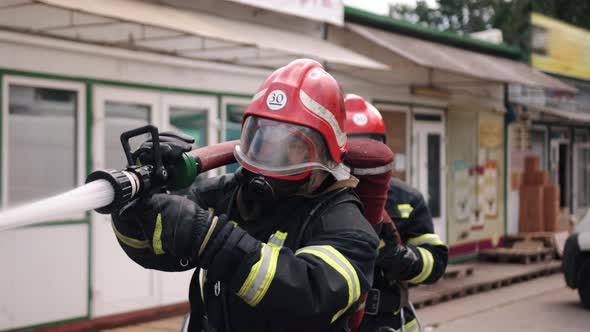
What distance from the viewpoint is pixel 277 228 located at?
2.25 metres

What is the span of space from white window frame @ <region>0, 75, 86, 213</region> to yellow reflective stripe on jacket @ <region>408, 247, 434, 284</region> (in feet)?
11.4

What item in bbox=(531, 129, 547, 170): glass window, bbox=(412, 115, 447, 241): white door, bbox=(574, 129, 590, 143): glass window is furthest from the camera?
bbox=(574, 129, 590, 143): glass window

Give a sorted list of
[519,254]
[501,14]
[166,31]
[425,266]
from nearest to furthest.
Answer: [425,266] < [166,31] < [519,254] < [501,14]

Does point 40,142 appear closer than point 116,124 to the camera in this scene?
Yes

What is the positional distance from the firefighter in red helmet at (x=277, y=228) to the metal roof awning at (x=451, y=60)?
732cm

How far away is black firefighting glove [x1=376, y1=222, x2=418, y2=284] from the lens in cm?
329

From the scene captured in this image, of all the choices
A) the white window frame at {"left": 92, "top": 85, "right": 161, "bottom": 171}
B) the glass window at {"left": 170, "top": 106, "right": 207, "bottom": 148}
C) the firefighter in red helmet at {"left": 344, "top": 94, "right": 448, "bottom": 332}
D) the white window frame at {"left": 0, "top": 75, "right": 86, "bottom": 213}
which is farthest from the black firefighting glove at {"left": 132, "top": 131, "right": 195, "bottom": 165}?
the glass window at {"left": 170, "top": 106, "right": 207, "bottom": 148}

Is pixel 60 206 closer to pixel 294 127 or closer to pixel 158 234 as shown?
pixel 158 234

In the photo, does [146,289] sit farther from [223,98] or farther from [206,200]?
[206,200]

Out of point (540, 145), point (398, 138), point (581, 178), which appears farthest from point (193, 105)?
point (581, 178)

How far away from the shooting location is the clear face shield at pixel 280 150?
7.00 ft

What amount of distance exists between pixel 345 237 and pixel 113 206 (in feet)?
2.20

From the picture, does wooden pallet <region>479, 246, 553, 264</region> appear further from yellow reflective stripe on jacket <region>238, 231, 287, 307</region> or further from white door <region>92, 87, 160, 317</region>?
yellow reflective stripe on jacket <region>238, 231, 287, 307</region>

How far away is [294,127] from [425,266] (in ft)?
5.32
